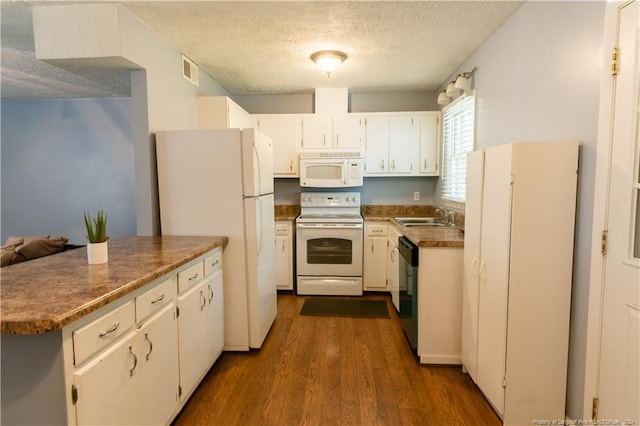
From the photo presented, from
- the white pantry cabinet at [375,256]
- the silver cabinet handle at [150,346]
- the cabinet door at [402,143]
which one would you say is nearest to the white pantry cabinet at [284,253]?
the white pantry cabinet at [375,256]

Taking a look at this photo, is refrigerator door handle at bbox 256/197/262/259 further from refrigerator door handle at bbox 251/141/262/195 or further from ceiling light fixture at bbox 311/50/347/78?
ceiling light fixture at bbox 311/50/347/78

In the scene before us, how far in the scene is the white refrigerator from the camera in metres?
2.59

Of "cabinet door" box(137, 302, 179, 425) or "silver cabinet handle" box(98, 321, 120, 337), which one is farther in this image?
"cabinet door" box(137, 302, 179, 425)

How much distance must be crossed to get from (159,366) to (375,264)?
2849 millimetres

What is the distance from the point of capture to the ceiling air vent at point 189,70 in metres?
3.09

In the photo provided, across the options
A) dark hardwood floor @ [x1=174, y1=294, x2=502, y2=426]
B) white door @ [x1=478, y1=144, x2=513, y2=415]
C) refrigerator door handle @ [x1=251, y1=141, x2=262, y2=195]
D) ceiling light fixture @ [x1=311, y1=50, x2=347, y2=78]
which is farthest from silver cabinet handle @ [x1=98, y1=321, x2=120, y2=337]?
ceiling light fixture @ [x1=311, y1=50, x2=347, y2=78]

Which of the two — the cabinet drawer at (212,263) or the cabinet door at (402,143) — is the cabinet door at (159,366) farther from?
the cabinet door at (402,143)

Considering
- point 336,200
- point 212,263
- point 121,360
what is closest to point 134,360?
point 121,360

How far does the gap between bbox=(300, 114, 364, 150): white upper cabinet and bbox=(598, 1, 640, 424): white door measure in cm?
295

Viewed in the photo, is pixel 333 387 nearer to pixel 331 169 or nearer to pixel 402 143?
pixel 331 169

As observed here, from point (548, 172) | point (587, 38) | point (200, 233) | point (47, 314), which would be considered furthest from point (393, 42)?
point (47, 314)

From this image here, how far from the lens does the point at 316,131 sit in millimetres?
4289

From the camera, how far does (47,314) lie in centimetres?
108

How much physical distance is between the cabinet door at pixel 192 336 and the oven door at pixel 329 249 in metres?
1.87
